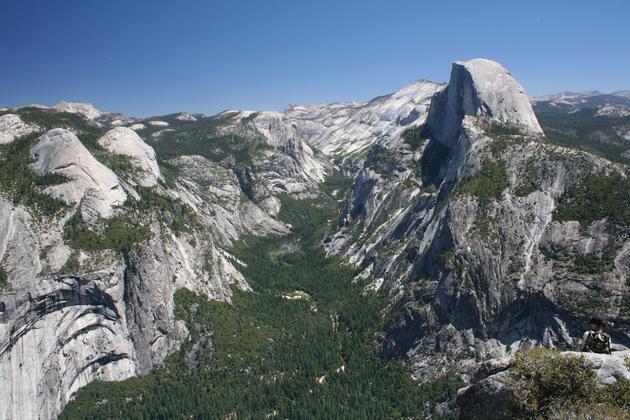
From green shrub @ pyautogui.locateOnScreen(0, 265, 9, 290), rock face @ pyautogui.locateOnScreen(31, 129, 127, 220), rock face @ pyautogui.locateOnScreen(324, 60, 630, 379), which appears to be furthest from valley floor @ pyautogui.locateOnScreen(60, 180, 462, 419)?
rock face @ pyautogui.locateOnScreen(31, 129, 127, 220)

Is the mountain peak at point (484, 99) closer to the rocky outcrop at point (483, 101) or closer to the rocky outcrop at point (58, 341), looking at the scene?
the rocky outcrop at point (483, 101)

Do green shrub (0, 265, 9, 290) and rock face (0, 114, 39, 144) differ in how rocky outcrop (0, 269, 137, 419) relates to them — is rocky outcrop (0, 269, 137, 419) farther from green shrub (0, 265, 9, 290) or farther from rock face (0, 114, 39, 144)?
rock face (0, 114, 39, 144)

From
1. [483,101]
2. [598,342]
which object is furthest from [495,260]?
[598,342]

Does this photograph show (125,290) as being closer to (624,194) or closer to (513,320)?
(513,320)

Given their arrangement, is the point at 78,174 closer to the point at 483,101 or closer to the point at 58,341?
the point at 58,341

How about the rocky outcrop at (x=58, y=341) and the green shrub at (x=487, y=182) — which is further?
the green shrub at (x=487, y=182)

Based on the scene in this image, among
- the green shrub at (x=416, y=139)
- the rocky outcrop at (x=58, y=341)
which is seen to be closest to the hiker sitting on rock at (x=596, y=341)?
the rocky outcrop at (x=58, y=341)
